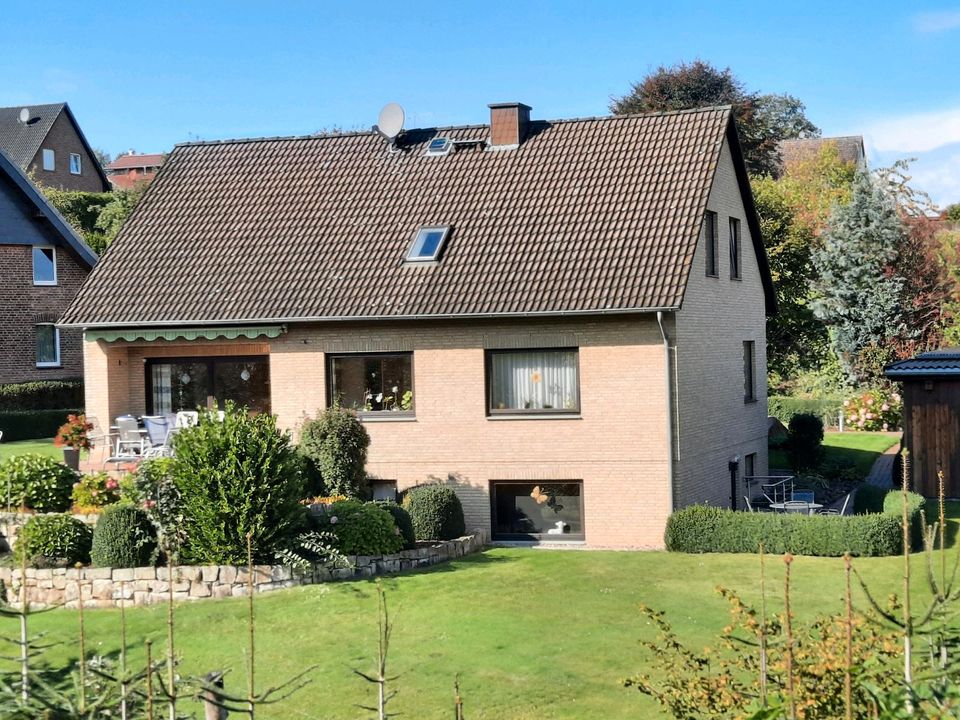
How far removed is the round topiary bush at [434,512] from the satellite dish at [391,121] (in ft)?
29.7

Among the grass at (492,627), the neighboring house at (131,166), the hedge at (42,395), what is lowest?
the grass at (492,627)

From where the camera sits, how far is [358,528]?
752 inches

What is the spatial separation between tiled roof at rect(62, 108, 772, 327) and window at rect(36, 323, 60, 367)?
550 inches

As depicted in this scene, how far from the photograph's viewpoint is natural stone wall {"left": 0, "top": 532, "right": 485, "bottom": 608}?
18328 mm

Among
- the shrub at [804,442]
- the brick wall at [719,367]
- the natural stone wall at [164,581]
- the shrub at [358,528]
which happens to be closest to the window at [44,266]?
the natural stone wall at [164,581]

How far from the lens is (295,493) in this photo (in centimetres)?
1866

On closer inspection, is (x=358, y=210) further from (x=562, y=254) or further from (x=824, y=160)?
(x=824, y=160)

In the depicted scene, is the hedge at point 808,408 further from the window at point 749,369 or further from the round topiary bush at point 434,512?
the round topiary bush at point 434,512

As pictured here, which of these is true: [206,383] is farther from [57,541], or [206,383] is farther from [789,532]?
[789,532]

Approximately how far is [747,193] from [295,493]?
13.1m

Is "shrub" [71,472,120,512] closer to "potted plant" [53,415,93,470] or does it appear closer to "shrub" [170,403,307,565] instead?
"potted plant" [53,415,93,470]

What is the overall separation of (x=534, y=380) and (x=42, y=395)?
20.9 meters

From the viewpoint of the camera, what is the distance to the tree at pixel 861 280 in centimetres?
4256

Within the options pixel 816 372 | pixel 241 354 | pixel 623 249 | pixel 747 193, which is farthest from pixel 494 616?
pixel 816 372
